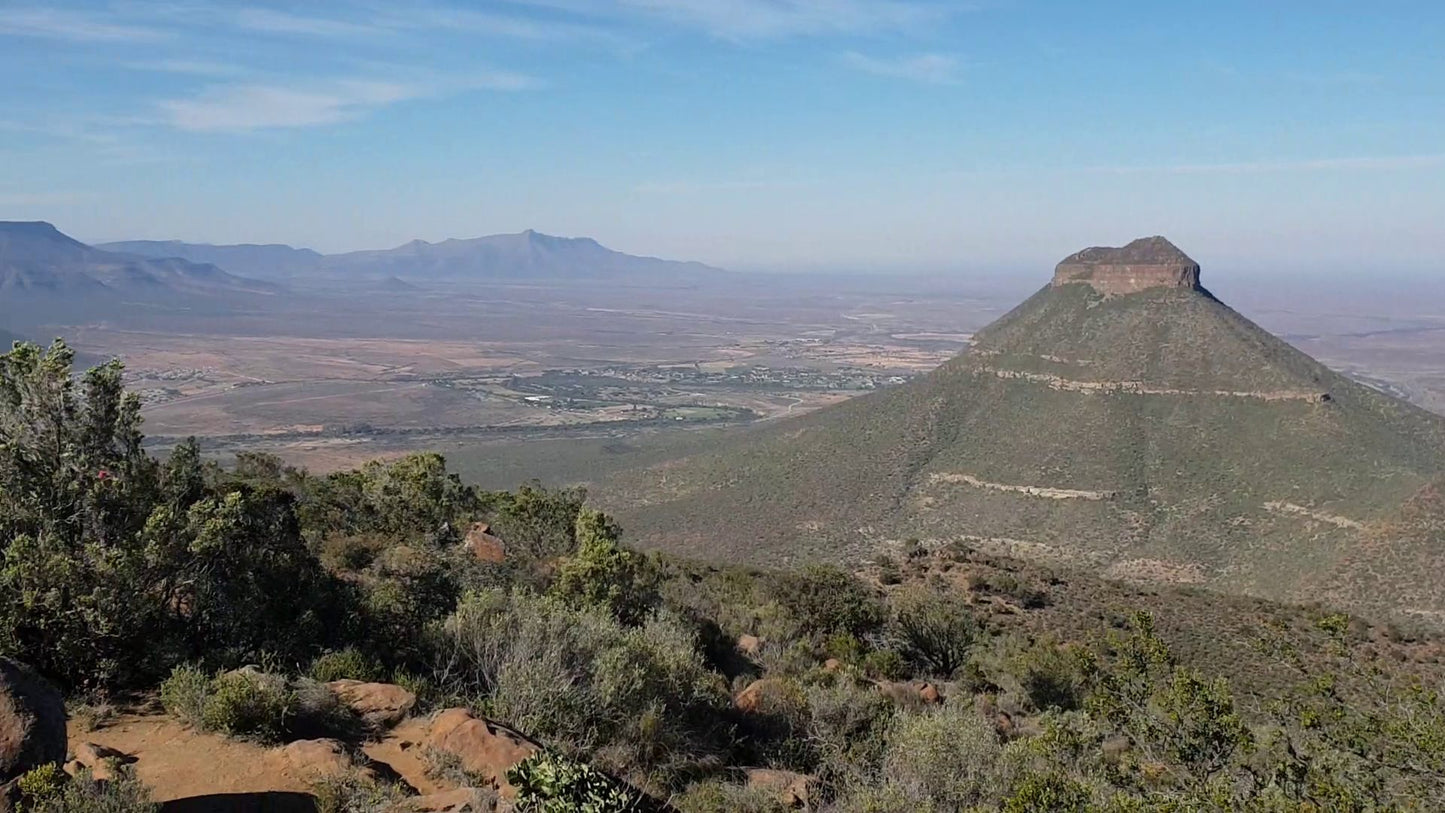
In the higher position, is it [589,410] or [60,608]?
[60,608]

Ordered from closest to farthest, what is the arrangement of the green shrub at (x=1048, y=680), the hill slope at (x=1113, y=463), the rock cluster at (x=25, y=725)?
1. the rock cluster at (x=25, y=725)
2. the green shrub at (x=1048, y=680)
3. the hill slope at (x=1113, y=463)

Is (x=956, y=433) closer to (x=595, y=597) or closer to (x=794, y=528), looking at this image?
(x=794, y=528)

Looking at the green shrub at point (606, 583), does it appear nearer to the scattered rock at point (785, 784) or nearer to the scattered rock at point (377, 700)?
the scattered rock at point (377, 700)

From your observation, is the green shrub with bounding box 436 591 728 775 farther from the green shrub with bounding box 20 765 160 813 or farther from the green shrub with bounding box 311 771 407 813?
the green shrub with bounding box 20 765 160 813

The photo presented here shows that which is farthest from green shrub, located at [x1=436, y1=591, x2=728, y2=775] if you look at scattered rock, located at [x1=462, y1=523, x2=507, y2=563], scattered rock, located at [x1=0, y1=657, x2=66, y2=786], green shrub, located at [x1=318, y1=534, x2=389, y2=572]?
scattered rock, located at [x1=462, y1=523, x2=507, y2=563]

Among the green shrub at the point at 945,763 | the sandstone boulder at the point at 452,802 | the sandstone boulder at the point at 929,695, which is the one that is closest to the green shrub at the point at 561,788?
the sandstone boulder at the point at 452,802

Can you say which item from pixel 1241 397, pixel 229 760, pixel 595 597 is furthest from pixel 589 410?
pixel 229 760

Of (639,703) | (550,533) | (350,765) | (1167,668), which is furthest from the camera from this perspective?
(550,533)
